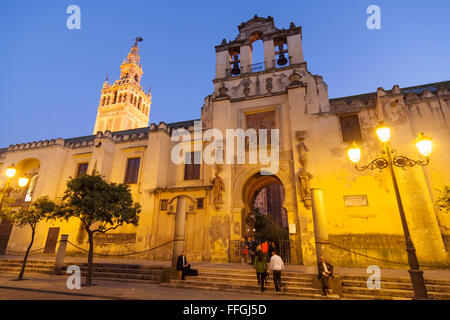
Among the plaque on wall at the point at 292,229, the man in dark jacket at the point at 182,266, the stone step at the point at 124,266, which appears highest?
the plaque on wall at the point at 292,229

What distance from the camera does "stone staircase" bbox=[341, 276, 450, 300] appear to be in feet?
24.9

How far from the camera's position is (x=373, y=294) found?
26.2 feet

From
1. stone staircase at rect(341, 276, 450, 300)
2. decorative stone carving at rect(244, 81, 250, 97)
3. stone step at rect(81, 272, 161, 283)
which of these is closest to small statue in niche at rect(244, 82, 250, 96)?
decorative stone carving at rect(244, 81, 250, 97)

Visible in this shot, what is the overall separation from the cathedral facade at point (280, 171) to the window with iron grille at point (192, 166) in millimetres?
120

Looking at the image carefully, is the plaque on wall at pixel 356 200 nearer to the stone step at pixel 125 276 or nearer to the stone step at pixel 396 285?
the stone step at pixel 396 285

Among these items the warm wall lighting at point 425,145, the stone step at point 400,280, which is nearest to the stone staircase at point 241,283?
the stone step at point 400,280

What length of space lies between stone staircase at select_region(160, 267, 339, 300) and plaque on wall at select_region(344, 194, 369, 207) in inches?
261

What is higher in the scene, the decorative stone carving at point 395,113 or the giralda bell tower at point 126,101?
the giralda bell tower at point 126,101

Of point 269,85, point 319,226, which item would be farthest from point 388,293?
point 269,85

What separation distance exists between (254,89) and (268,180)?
24.9ft

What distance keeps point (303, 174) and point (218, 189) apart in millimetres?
5749

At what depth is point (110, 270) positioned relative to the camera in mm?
12258

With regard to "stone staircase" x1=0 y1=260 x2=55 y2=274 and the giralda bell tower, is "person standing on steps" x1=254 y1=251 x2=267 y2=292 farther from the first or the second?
the giralda bell tower

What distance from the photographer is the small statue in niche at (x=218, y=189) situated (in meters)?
15.7
